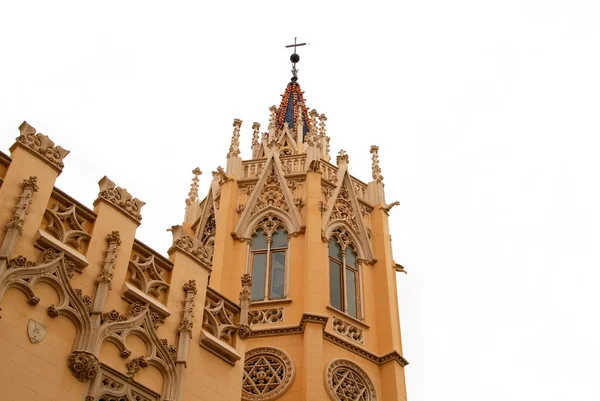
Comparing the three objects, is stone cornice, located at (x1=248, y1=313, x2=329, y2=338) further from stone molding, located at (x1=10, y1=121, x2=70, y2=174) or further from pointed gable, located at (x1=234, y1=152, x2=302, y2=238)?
stone molding, located at (x1=10, y1=121, x2=70, y2=174)

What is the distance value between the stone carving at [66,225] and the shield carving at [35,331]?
151 cm

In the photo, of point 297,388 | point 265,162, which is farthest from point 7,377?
point 265,162

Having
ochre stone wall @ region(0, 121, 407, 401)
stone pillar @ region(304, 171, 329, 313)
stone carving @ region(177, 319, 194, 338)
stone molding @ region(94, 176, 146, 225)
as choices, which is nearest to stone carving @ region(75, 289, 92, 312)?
ochre stone wall @ region(0, 121, 407, 401)

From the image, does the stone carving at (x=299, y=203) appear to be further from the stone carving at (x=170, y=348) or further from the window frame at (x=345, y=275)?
the stone carving at (x=170, y=348)

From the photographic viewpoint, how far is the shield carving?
33.9ft

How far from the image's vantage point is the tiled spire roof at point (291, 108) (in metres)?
30.5

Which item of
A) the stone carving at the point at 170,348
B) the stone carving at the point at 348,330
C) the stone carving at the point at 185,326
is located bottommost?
the stone carving at the point at 170,348

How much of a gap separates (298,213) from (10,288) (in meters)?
12.7

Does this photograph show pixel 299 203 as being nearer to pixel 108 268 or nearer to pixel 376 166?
pixel 376 166

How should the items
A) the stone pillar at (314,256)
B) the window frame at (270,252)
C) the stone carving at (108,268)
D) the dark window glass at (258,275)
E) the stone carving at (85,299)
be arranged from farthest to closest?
1. the dark window glass at (258,275)
2. the window frame at (270,252)
3. the stone pillar at (314,256)
4. the stone carving at (108,268)
5. the stone carving at (85,299)

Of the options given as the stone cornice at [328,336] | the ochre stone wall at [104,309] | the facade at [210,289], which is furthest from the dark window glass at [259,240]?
the ochre stone wall at [104,309]

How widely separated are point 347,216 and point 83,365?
1341 cm

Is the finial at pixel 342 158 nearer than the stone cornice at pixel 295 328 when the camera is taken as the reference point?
No

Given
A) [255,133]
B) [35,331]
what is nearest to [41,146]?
[35,331]
